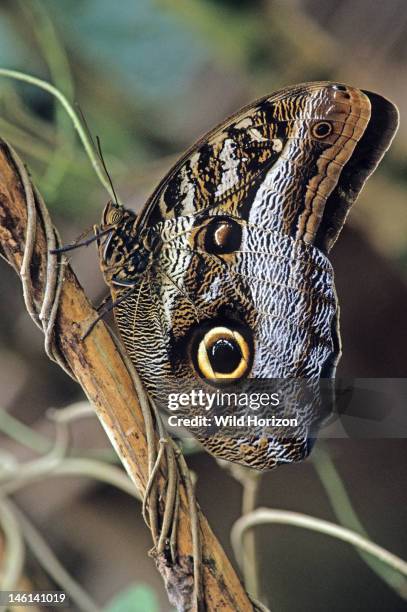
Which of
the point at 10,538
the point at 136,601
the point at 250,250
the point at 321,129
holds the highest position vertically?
the point at 321,129

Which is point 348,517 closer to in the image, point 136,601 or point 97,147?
point 136,601

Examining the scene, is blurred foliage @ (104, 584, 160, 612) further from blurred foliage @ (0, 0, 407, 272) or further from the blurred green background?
blurred foliage @ (0, 0, 407, 272)

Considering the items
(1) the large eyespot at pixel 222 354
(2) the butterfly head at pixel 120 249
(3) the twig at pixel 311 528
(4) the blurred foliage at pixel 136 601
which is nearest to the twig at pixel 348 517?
(3) the twig at pixel 311 528

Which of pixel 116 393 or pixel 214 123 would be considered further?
pixel 214 123

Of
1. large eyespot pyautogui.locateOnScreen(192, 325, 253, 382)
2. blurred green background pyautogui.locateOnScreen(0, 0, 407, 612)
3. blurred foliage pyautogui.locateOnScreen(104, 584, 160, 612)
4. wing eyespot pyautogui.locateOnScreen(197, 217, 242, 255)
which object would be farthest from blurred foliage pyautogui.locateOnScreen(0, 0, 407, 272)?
blurred foliage pyautogui.locateOnScreen(104, 584, 160, 612)

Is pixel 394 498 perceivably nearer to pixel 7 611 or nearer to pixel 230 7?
pixel 7 611

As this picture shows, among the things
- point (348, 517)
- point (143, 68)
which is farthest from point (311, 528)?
point (143, 68)
